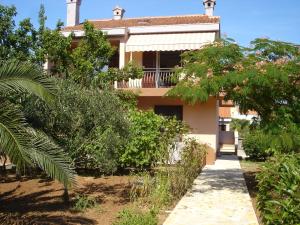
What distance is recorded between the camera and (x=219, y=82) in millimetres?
13047

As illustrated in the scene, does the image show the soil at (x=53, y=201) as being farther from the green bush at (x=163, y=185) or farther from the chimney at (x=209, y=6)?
the chimney at (x=209, y=6)

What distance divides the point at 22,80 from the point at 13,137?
139cm

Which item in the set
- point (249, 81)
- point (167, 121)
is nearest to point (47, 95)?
point (249, 81)

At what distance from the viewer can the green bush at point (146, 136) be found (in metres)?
17.8

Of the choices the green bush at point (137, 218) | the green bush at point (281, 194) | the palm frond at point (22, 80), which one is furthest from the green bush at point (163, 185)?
the palm frond at point (22, 80)

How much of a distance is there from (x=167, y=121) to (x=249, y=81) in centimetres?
640

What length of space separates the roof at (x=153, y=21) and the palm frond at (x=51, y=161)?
18705 mm

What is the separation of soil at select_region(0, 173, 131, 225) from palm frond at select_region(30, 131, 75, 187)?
6.60 ft

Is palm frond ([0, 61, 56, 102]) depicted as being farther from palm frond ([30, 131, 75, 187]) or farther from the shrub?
the shrub

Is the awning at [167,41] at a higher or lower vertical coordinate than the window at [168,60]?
higher

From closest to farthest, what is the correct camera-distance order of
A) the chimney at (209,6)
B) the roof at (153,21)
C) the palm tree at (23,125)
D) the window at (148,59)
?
1. the palm tree at (23,125)
2. the roof at (153,21)
3. the window at (148,59)
4. the chimney at (209,6)

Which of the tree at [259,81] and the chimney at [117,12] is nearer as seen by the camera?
the tree at [259,81]

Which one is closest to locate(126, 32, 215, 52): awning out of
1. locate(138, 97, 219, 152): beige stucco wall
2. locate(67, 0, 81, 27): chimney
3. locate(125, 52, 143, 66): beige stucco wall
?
locate(125, 52, 143, 66): beige stucco wall

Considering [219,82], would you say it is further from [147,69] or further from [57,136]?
[147,69]
